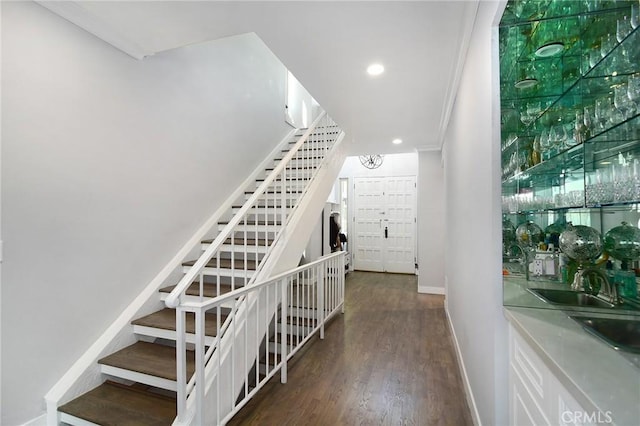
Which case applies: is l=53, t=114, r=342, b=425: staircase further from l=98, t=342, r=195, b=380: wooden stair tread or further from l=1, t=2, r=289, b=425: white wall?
l=1, t=2, r=289, b=425: white wall

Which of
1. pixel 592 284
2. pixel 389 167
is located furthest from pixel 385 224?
pixel 592 284

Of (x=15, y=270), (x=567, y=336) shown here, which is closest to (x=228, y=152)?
(x=15, y=270)

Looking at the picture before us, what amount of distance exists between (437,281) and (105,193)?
4841 millimetres

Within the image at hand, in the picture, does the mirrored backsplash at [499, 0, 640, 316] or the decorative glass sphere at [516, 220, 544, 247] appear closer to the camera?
the mirrored backsplash at [499, 0, 640, 316]

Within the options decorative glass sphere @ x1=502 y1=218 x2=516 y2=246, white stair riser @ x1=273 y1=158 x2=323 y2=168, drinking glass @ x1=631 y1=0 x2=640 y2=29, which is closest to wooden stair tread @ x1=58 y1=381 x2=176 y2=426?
Answer: decorative glass sphere @ x1=502 y1=218 x2=516 y2=246

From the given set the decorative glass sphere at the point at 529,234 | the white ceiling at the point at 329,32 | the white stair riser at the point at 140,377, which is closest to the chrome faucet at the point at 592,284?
the decorative glass sphere at the point at 529,234

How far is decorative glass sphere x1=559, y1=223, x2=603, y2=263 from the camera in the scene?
48.3 inches

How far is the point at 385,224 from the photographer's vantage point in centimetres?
698

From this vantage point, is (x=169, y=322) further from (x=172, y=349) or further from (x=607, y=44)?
(x=607, y=44)

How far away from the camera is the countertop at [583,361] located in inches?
26.4

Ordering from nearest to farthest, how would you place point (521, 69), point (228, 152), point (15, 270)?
point (521, 69), point (15, 270), point (228, 152)

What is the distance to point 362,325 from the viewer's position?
3.60m

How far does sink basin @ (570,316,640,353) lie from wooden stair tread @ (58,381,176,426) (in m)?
2.08

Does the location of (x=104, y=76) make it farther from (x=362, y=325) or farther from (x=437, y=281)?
(x=437, y=281)
